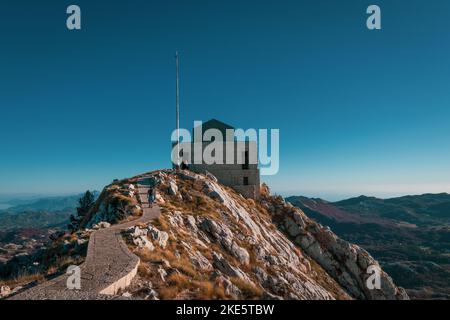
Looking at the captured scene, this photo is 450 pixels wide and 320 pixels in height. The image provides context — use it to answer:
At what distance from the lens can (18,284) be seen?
16.5 m

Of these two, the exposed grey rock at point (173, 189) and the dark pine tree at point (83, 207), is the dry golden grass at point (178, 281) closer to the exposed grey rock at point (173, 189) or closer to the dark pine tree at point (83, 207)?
the exposed grey rock at point (173, 189)

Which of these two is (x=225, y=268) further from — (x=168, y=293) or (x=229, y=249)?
(x=168, y=293)

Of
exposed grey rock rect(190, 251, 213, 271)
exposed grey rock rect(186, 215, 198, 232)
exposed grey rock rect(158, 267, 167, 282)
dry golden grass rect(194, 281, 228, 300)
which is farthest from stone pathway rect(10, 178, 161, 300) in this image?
exposed grey rock rect(186, 215, 198, 232)

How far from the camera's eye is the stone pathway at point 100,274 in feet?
41.2

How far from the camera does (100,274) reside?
50.0ft

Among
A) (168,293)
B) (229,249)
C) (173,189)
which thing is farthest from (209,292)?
(173,189)

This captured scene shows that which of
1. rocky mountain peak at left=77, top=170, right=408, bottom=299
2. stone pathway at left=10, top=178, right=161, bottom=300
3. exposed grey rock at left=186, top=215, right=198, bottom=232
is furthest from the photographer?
exposed grey rock at left=186, top=215, right=198, bottom=232

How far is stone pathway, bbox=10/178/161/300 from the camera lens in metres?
12.6

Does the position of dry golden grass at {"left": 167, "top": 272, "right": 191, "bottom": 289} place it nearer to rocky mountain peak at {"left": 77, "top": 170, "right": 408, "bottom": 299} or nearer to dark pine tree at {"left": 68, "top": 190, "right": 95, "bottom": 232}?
rocky mountain peak at {"left": 77, "top": 170, "right": 408, "bottom": 299}

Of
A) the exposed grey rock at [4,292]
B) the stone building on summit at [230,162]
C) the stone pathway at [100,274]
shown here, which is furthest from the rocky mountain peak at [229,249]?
the exposed grey rock at [4,292]

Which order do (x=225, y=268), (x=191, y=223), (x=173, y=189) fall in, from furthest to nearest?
(x=173, y=189)
(x=191, y=223)
(x=225, y=268)
